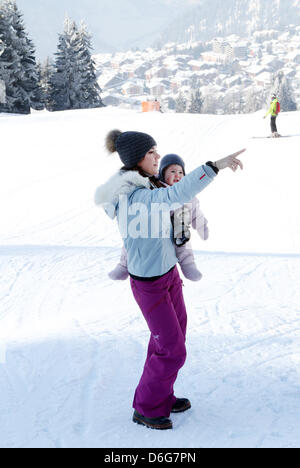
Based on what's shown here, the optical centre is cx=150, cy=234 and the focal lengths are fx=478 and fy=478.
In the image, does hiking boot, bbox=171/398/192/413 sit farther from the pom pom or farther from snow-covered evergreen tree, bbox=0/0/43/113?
snow-covered evergreen tree, bbox=0/0/43/113

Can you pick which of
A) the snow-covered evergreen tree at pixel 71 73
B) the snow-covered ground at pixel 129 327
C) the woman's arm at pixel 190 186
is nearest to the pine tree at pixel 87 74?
the snow-covered evergreen tree at pixel 71 73

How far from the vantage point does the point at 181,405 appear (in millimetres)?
3311

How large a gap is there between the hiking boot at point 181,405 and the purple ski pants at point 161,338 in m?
0.20

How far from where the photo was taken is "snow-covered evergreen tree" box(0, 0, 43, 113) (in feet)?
117

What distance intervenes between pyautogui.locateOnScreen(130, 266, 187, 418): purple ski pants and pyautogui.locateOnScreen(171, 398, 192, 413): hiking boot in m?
0.20

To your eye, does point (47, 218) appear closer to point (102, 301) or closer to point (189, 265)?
point (102, 301)

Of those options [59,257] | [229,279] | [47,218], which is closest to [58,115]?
[47,218]

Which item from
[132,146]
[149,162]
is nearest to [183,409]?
[149,162]

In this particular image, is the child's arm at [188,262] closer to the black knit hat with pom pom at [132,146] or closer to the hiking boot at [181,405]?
the black knit hat with pom pom at [132,146]

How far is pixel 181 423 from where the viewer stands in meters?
3.17

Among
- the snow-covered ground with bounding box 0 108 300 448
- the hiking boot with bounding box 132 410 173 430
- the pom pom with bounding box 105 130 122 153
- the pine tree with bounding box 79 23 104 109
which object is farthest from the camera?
the pine tree with bounding box 79 23 104 109

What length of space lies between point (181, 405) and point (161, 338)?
706 millimetres

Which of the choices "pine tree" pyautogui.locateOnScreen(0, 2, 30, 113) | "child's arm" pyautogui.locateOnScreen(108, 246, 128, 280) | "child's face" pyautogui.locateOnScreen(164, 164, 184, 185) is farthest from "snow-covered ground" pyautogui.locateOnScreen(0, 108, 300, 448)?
"pine tree" pyautogui.locateOnScreen(0, 2, 30, 113)

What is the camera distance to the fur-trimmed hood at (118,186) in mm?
2709
